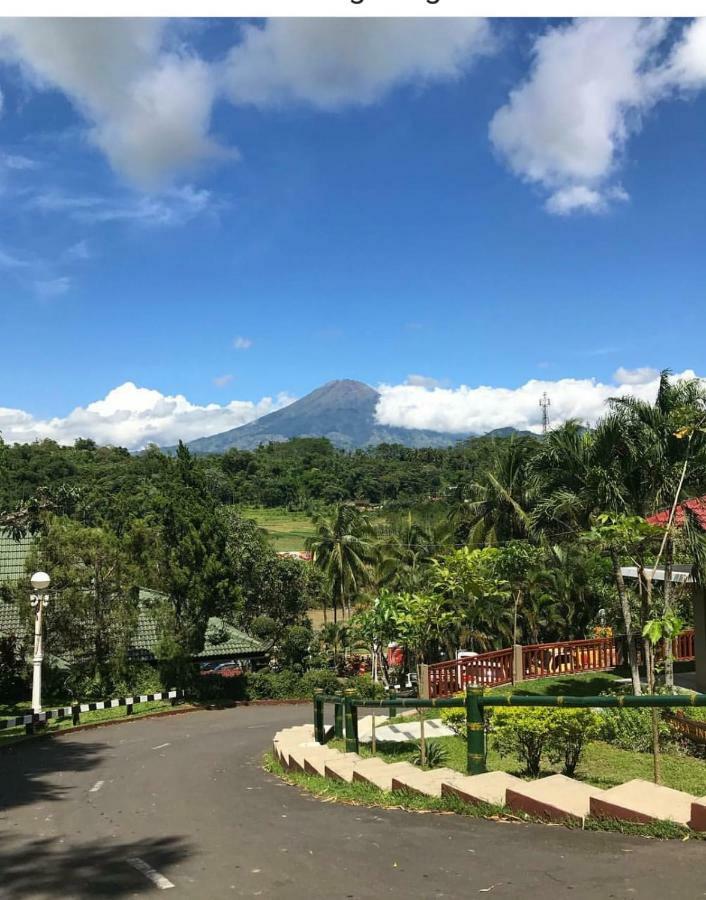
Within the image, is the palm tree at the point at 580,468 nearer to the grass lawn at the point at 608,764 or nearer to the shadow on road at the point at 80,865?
the grass lawn at the point at 608,764

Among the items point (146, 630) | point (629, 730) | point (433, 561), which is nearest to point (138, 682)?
point (146, 630)

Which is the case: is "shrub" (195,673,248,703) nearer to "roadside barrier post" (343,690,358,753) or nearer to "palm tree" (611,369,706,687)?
"roadside barrier post" (343,690,358,753)

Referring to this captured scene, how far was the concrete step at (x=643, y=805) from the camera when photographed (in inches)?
209

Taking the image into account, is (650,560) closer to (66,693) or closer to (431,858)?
(431,858)

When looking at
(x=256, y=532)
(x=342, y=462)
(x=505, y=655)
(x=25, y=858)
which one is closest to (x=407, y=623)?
(x=505, y=655)

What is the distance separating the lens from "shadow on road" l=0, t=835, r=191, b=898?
5164 mm

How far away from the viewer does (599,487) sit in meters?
14.6

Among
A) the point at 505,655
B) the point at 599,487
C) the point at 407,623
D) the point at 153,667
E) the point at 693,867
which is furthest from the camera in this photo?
the point at 153,667

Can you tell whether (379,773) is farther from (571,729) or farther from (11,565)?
(11,565)

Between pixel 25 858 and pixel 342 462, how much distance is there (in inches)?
5225

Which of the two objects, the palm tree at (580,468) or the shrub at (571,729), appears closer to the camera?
the shrub at (571,729)

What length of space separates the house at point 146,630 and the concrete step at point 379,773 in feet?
62.3

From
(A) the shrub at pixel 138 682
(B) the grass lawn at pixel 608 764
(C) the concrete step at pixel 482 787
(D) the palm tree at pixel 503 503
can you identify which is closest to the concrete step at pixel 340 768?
(B) the grass lawn at pixel 608 764

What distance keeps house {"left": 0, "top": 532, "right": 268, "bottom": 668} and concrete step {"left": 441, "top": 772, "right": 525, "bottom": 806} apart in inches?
824
